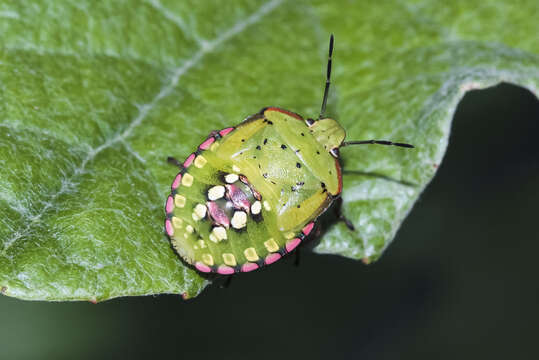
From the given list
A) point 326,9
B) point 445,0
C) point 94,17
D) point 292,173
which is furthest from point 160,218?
point 445,0

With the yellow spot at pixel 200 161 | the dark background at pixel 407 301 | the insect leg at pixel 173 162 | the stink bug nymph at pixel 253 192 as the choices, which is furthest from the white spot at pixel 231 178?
the dark background at pixel 407 301

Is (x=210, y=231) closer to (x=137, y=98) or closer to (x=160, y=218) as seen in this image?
(x=160, y=218)

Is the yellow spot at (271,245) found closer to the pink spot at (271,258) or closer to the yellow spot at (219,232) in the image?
the pink spot at (271,258)

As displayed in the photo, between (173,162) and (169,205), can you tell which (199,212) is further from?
(173,162)

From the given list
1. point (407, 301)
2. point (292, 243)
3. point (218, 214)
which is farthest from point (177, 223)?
point (407, 301)

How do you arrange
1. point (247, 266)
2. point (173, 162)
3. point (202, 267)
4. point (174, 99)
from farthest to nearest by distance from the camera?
point (174, 99) → point (173, 162) → point (247, 266) → point (202, 267)

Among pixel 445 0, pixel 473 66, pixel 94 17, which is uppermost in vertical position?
pixel 94 17

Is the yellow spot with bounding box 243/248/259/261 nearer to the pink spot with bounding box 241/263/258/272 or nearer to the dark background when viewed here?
the pink spot with bounding box 241/263/258/272
